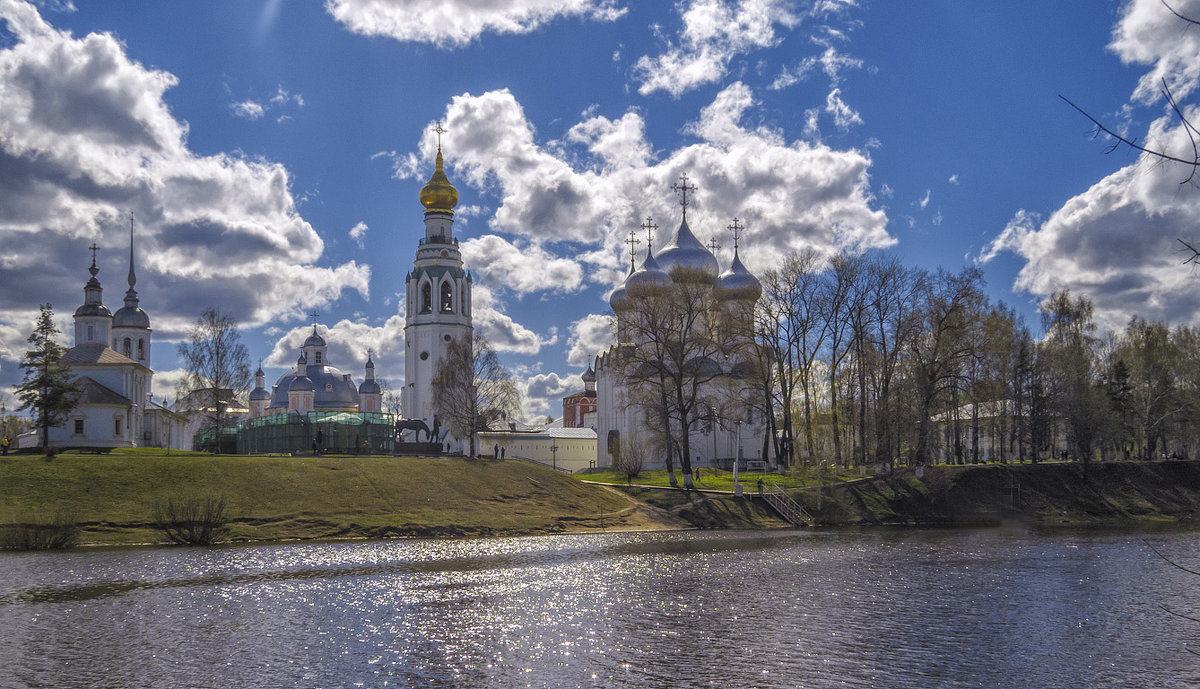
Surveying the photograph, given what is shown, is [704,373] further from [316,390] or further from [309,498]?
[316,390]

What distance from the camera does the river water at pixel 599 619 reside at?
15.9m

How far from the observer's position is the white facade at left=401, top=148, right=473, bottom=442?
86.6 m

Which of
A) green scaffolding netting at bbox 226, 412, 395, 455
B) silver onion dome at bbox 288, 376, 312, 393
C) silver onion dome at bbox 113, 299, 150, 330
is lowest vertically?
green scaffolding netting at bbox 226, 412, 395, 455

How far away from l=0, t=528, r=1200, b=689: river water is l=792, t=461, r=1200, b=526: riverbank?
16.7m

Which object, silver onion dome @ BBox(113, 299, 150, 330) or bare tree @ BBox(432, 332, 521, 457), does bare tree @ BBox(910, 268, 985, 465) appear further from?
silver onion dome @ BBox(113, 299, 150, 330)

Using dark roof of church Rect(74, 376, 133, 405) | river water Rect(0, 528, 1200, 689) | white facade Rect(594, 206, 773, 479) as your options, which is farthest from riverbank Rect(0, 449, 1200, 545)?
white facade Rect(594, 206, 773, 479)

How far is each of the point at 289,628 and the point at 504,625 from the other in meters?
4.18

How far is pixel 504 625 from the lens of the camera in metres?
19.9

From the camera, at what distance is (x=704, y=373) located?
218ft

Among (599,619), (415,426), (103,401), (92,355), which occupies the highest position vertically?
(92,355)

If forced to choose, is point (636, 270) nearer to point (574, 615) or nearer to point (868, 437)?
point (868, 437)

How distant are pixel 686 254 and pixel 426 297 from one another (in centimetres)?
2588

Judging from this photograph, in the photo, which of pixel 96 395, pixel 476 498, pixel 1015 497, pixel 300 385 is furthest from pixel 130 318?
pixel 1015 497

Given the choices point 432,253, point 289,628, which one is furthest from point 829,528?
point 432,253
